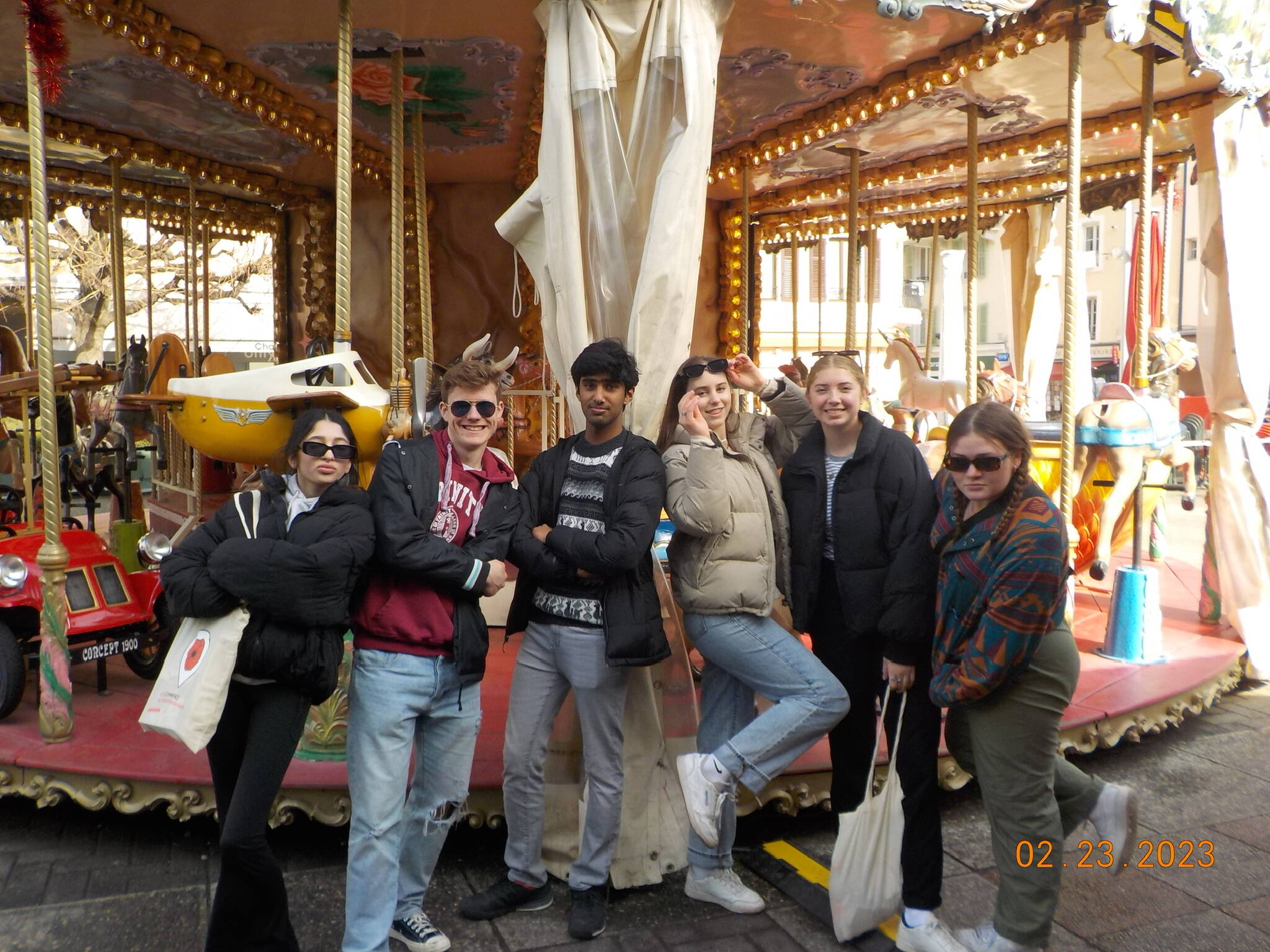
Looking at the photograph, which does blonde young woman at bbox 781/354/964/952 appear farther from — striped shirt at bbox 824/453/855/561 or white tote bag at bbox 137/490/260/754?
white tote bag at bbox 137/490/260/754

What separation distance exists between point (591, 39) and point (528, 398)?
5.04 meters

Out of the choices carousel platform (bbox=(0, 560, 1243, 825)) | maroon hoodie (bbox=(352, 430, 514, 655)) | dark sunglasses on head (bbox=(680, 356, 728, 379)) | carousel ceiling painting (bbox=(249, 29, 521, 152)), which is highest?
carousel ceiling painting (bbox=(249, 29, 521, 152))

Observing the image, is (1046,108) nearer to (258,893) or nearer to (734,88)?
(734,88)

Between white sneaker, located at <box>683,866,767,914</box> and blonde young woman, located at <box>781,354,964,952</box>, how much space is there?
393 mm

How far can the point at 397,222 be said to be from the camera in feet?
15.7

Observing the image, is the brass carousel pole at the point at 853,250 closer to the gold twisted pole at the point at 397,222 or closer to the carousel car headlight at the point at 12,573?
the gold twisted pole at the point at 397,222

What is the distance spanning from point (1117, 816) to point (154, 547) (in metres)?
4.22

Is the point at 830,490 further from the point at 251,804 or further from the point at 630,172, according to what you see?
the point at 251,804

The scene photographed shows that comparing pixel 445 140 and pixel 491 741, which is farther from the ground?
pixel 445 140

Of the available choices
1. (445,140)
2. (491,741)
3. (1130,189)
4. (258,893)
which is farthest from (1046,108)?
(258,893)

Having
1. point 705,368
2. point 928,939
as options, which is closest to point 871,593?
point 705,368

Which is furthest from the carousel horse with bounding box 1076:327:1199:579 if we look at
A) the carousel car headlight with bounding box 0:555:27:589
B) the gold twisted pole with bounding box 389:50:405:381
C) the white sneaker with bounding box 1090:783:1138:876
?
the carousel car headlight with bounding box 0:555:27:589

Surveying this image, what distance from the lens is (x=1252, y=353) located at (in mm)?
5547

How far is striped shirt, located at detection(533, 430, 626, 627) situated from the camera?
9.52ft
